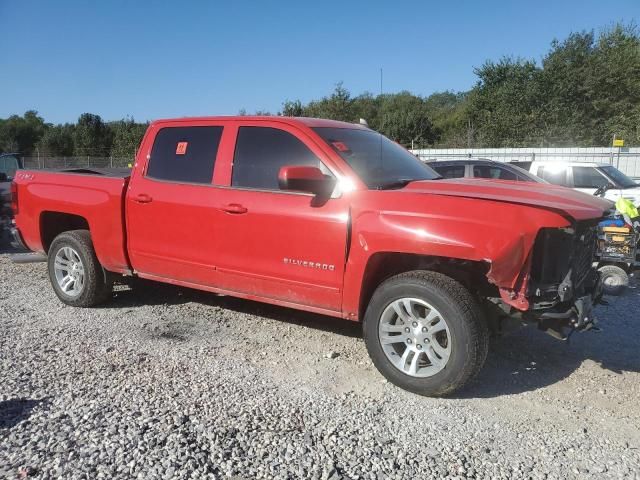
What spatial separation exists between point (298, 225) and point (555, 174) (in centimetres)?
959

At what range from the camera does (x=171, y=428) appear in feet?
10.6

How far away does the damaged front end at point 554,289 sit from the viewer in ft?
11.6

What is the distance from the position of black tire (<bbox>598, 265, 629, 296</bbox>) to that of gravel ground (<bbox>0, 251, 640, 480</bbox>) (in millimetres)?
1050

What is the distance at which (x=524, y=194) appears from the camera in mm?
3969

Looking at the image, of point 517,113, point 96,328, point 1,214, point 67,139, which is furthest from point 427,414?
point 67,139

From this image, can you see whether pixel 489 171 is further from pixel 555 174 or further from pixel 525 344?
pixel 525 344

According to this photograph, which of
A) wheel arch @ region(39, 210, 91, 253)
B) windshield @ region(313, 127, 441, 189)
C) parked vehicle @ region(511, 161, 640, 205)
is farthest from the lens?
parked vehicle @ region(511, 161, 640, 205)

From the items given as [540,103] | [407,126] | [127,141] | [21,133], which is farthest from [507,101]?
[21,133]

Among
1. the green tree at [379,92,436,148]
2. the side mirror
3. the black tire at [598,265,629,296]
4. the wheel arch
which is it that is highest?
the green tree at [379,92,436,148]

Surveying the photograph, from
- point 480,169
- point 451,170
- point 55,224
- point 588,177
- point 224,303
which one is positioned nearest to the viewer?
point 224,303

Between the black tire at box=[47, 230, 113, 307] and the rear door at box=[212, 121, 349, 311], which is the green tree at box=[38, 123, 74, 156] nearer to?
the black tire at box=[47, 230, 113, 307]

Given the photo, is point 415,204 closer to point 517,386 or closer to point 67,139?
point 517,386

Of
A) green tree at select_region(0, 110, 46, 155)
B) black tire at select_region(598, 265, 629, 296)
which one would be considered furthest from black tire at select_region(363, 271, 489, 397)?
green tree at select_region(0, 110, 46, 155)

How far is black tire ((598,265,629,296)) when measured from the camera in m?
6.34
